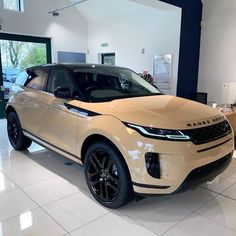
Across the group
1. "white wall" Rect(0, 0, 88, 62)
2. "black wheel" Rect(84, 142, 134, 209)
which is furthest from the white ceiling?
"black wheel" Rect(84, 142, 134, 209)

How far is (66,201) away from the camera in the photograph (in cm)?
240

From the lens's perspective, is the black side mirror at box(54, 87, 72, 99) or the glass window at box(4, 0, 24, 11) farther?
the glass window at box(4, 0, 24, 11)

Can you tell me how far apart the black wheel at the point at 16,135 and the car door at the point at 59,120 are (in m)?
0.79

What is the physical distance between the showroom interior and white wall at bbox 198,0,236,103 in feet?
0.07

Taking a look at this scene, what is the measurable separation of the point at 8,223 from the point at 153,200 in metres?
1.32

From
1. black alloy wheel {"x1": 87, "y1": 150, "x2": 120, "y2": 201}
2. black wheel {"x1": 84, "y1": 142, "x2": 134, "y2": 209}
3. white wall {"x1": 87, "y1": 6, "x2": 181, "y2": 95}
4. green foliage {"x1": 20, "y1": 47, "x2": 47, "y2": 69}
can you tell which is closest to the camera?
black wheel {"x1": 84, "y1": 142, "x2": 134, "y2": 209}

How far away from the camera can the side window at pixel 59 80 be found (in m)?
2.65

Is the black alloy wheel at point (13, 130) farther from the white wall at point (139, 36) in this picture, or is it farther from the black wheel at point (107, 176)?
the white wall at point (139, 36)

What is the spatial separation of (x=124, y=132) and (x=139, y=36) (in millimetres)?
5324

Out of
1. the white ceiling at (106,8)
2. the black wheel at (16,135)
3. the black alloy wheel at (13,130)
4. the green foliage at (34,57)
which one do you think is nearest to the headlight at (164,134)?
the black wheel at (16,135)

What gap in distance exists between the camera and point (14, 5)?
21.4 feet

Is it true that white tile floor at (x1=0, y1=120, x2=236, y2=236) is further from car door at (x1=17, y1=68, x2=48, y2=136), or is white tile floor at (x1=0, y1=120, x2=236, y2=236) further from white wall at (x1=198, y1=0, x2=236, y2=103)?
white wall at (x1=198, y1=0, x2=236, y2=103)

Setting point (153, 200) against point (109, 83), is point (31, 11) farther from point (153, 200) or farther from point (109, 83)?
point (153, 200)

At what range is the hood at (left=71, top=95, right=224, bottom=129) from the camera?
194 cm
